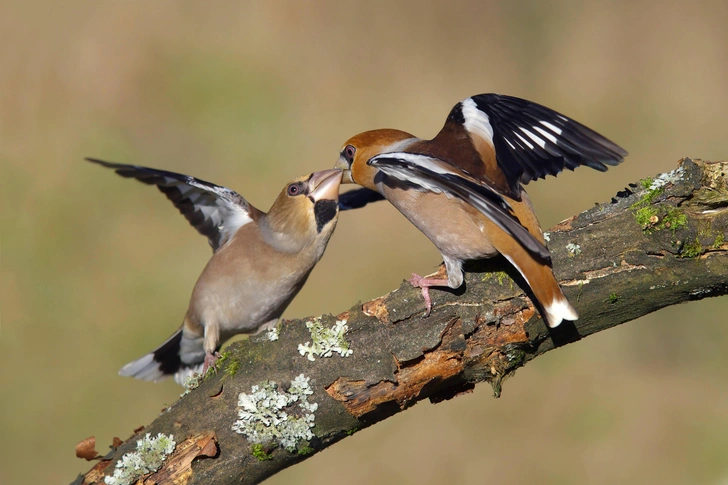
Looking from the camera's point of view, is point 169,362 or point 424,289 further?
point 169,362

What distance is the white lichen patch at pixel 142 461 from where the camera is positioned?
300cm

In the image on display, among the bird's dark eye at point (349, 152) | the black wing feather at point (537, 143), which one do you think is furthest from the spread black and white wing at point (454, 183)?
the bird's dark eye at point (349, 152)

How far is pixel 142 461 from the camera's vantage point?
3002 millimetres

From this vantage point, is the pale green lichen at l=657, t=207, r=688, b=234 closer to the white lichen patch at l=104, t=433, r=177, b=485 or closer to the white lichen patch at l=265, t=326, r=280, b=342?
the white lichen patch at l=265, t=326, r=280, b=342

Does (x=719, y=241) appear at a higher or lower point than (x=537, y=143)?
lower

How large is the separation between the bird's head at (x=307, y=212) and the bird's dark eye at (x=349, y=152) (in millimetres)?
250

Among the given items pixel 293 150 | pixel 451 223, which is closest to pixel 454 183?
pixel 451 223

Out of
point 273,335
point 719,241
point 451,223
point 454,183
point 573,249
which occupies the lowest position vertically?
point 719,241

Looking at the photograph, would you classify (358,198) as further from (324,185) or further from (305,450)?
(305,450)

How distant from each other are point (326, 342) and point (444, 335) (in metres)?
0.53

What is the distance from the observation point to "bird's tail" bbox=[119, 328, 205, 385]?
15.4 feet

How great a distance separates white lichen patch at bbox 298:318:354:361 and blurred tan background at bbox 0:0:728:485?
3.29 meters

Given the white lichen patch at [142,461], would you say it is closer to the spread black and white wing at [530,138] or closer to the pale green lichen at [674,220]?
the spread black and white wing at [530,138]

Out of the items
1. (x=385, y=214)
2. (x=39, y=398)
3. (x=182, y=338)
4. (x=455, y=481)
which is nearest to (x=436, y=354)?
(x=182, y=338)
